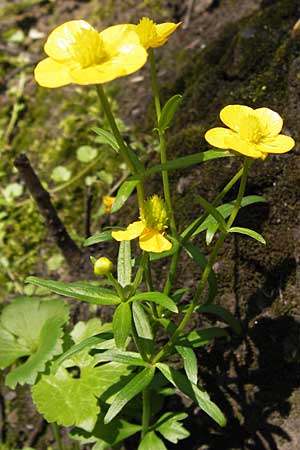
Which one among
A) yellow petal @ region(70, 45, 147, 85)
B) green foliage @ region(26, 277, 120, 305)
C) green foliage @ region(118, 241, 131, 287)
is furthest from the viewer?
green foliage @ region(118, 241, 131, 287)

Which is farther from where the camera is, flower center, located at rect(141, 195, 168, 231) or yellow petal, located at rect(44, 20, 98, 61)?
flower center, located at rect(141, 195, 168, 231)

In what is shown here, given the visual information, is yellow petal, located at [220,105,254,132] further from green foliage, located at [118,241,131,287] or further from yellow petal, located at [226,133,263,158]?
green foliage, located at [118,241,131,287]

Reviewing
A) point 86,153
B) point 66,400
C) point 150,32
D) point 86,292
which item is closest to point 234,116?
point 150,32

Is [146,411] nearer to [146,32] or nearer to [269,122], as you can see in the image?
[269,122]

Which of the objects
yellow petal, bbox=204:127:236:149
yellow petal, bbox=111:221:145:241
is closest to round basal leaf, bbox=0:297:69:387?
yellow petal, bbox=111:221:145:241

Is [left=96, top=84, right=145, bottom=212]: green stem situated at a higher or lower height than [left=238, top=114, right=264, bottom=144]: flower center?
higher

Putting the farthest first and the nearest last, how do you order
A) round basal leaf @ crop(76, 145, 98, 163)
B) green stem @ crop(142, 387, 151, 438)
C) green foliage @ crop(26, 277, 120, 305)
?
round basal leaf @ crop(76, 145, 98, 163), green stem @ crop(142, 387, 151, 438), green foliage @ crop(26, 277, 120, 305)

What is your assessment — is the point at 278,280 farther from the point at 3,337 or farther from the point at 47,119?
the point at 47,119
